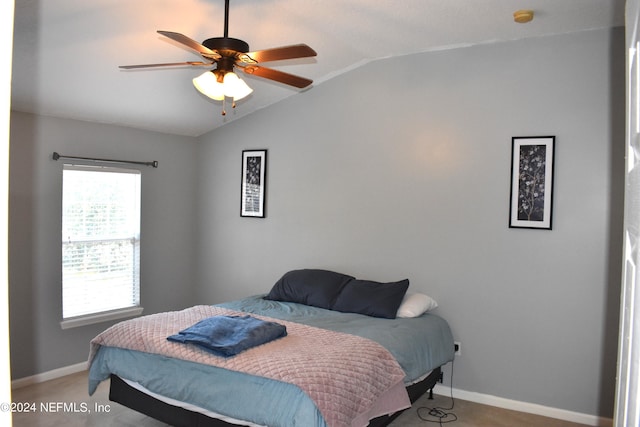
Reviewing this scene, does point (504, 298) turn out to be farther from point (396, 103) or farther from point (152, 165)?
point (152, 165)

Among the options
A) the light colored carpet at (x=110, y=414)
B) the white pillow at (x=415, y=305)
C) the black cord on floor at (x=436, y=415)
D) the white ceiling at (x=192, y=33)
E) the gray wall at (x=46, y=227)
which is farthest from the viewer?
the gray wall at (x=46, y=227)

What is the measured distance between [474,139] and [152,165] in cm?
305

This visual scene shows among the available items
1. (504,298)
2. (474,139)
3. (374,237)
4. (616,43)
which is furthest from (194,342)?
(616,43)

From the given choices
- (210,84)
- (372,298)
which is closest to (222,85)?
(210,84)

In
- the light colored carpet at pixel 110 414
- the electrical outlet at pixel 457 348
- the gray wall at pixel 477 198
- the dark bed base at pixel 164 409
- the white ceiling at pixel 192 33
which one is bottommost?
the light colored carpet at pixel 110 414

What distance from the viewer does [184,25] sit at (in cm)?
310

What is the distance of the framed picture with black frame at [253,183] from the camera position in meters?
4.91

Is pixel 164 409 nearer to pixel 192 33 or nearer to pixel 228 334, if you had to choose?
pixel 228 334

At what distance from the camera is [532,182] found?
361 centimetres

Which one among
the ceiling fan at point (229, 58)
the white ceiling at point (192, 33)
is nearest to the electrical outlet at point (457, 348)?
the white ceiling at point (192, 33)

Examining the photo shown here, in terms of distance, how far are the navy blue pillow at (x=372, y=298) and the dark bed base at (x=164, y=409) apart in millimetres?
600

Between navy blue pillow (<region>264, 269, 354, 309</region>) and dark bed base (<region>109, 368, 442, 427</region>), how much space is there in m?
1.05

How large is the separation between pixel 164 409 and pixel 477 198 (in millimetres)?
2674

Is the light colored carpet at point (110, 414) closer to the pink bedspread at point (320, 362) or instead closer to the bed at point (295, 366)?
the bed at point (295, 366)
